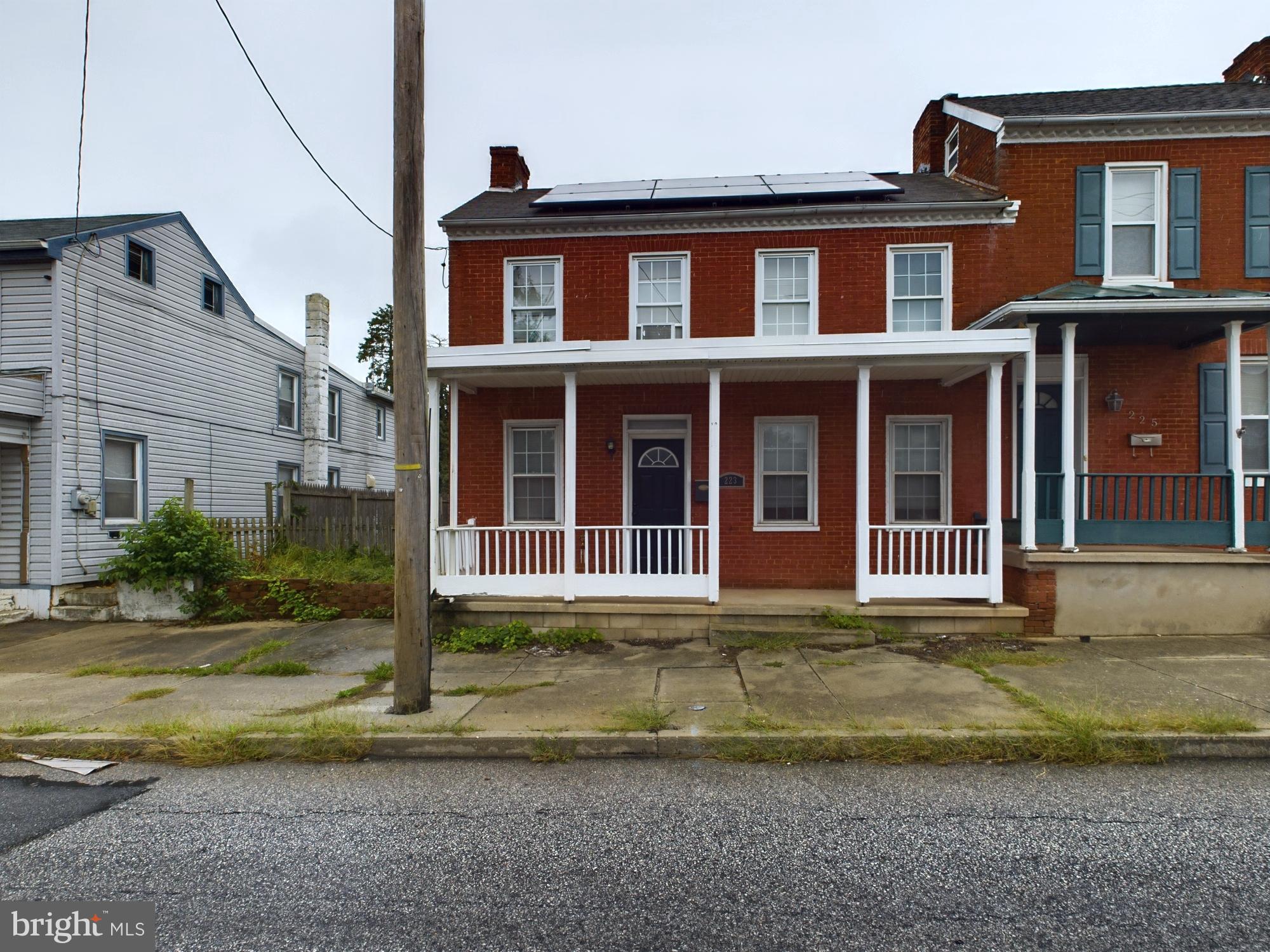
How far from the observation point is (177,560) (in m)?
9.43

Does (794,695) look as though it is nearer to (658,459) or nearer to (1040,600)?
(1040,600)

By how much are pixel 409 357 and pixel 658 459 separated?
5.27 m

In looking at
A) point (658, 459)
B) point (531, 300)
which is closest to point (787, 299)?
point (658, 459)

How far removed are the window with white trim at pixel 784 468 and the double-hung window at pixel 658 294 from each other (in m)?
2.08

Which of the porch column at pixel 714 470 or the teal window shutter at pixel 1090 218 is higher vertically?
the teal window shutter at pixel 1090 218

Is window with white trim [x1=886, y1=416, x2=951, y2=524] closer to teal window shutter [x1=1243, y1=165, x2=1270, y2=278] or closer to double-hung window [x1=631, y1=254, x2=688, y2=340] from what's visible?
double-hung window [x1=631, y1=254, x2=688, y2=340]

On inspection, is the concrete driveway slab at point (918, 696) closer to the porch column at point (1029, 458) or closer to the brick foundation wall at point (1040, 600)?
the brick foundation wall at point (1040, 600)

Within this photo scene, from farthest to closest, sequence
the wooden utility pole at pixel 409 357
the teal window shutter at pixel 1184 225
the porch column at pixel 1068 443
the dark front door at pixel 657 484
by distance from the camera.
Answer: the dark front door at pixel 657 484
the teal window shutter at pixel 1184 225
the porch column at pixel 1068 443
the wooden utility pole at pixel 409 357

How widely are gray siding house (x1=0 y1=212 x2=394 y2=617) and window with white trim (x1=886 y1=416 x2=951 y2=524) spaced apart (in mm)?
12598

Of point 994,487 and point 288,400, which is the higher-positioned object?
point 288,400

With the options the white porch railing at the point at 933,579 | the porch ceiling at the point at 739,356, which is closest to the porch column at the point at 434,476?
the porch ceiling at the point at 739,356

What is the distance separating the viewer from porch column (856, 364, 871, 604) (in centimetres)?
772

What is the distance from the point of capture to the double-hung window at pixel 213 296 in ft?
44.3

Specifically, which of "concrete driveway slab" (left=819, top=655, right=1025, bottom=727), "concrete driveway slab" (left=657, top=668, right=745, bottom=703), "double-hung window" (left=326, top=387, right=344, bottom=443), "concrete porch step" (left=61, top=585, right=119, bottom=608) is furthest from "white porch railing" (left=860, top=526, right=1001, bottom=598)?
"double-hung window" (left=326, top=387, right=344, bottom=443)
